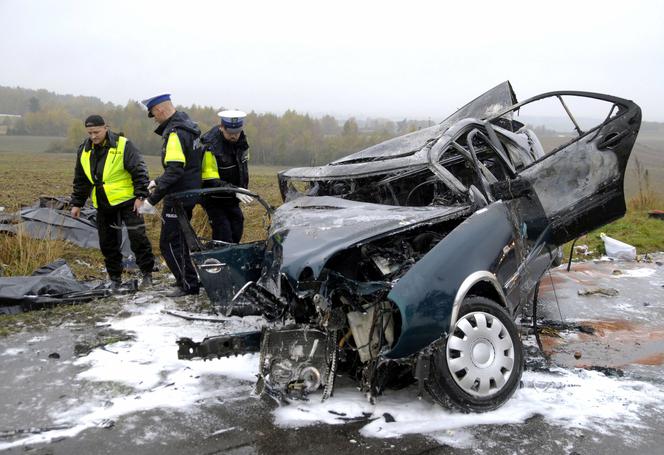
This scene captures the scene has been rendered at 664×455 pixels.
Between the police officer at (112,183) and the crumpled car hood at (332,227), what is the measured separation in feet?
8.10

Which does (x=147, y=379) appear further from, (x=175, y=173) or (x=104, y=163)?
(x=104, y=163)

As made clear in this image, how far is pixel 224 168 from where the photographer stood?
618 cm

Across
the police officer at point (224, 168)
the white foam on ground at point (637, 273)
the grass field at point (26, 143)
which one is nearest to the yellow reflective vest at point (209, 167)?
the police officer at point (224, 168)

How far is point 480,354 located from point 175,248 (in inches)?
138

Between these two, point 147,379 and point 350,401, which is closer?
point 350,401

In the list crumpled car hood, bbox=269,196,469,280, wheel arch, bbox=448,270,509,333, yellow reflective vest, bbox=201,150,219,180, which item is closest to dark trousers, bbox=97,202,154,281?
yellow reflective vest, bbox=201,150,219,180

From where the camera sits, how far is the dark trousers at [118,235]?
20.2 feet

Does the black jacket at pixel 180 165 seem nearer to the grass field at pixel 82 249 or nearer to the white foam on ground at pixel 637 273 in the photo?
the grass field at pixel 82 249

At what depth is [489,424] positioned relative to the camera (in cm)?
338

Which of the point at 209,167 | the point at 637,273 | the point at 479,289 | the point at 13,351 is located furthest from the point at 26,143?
the point at 479,289

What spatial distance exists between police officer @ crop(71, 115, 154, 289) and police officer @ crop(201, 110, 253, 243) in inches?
26.8

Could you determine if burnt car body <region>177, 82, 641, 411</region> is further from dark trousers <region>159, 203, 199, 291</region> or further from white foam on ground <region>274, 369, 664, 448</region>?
dark trousers <region>159, 203, 199, 291</region>

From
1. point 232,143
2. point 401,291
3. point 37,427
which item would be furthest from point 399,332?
point 232,143

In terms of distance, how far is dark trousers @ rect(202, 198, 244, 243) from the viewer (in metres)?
6.07
